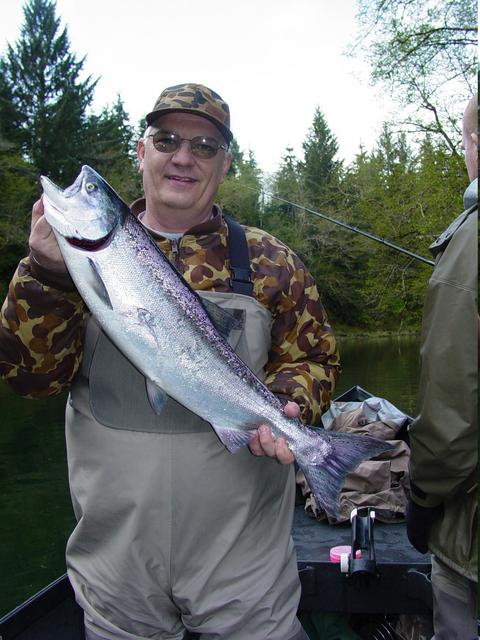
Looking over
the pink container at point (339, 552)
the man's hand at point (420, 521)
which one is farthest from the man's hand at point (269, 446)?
the pink container at point (339, 552)

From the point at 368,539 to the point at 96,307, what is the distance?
2.63 metres

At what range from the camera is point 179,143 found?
2959 mm

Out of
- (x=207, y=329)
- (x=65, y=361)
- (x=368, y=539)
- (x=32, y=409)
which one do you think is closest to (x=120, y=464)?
(x=65, y=361)

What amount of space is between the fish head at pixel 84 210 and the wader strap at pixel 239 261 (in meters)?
0.66

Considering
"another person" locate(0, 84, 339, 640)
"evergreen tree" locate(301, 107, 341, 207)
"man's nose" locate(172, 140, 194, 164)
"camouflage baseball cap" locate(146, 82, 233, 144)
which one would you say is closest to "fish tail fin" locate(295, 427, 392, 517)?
"another person" locate(0, 84, 339, 640)

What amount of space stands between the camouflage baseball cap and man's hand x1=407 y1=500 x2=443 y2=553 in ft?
6.85

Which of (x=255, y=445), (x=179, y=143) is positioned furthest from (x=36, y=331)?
(x=179, y=143)

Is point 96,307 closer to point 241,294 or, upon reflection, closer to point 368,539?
point 241,294

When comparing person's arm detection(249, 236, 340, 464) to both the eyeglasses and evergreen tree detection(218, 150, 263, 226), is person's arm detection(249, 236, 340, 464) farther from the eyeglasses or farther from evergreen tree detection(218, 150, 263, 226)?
evergreen tree detection(218, 150, 263, 226)

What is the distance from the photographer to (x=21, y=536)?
834 centimetres

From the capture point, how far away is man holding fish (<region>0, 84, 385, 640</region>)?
2.42 meters

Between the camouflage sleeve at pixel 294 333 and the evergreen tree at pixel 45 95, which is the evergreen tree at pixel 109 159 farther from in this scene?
the camouflage sleeve at pixel 294 333

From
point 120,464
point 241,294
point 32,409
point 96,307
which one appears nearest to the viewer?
point 96,307

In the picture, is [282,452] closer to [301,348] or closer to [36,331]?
[301,348]
